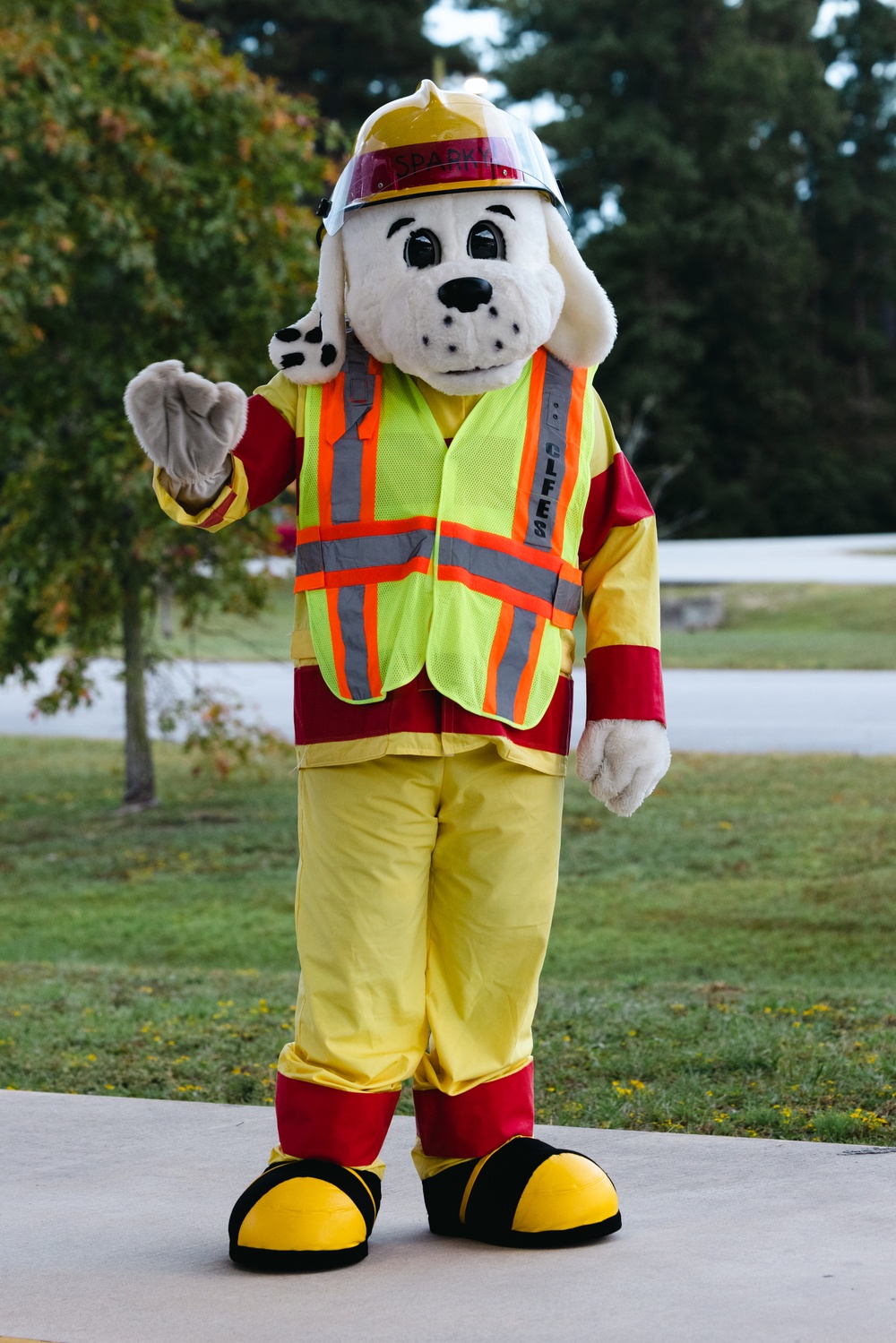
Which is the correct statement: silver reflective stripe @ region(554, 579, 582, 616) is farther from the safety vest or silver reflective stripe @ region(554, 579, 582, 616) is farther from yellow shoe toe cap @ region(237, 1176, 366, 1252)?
yellow shoe toe cap @ region(237, 1176, 366, 1252)

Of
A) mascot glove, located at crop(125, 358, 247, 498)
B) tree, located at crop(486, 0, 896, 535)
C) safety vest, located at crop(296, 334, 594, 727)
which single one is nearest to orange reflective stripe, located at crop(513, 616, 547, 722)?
safety vest, located at crop(296, 334, 594, 727)

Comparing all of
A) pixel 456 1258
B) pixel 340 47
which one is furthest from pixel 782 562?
pixel 456 1258

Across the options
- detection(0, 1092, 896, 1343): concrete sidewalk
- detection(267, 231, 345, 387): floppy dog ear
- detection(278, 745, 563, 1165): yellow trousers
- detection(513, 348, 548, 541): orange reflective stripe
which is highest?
detection(267, 231, 345, 387): floppy dog ear

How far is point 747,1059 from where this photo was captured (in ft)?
14.4

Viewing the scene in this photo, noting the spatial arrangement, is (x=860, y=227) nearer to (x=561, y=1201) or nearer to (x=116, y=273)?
(x=116, y=273)

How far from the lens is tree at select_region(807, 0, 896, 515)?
38.9 m

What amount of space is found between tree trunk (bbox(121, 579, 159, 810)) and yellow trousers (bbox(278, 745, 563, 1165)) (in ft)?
21.7

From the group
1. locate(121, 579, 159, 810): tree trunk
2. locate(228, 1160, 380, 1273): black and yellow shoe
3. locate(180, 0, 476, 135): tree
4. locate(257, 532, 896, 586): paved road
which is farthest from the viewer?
locate(180, 0, 476, 135): tree

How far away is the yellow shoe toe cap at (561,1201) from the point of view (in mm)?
2846

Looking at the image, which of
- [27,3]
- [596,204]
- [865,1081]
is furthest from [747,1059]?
[596,204]

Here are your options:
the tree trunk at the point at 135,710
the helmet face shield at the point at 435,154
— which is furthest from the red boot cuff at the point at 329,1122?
the tree trunk at the point at 135,710

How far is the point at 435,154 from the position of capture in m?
3.02

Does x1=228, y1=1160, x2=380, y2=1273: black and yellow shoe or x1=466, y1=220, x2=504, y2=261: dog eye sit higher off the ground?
x1=466, y1=220, x2=504, y2=261: dog eye

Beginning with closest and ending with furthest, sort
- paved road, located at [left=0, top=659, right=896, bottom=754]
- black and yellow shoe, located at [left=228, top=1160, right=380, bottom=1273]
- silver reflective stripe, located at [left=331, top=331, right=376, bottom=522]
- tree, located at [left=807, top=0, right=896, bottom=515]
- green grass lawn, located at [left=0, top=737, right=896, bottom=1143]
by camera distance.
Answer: black and yellow shoe, located at [left=228, top=1160, right=380, bottom=1273], silver reflective stripe, located at [left=331, top=331, right=376, bottom=522], green grass lawn, located at [left=0, top=737, right=896, bottom=1143], paved road, located at [left=0, top=659, right=896, bottom=754], tree, located at [left=807, top=0, right=896, bottom=515]
